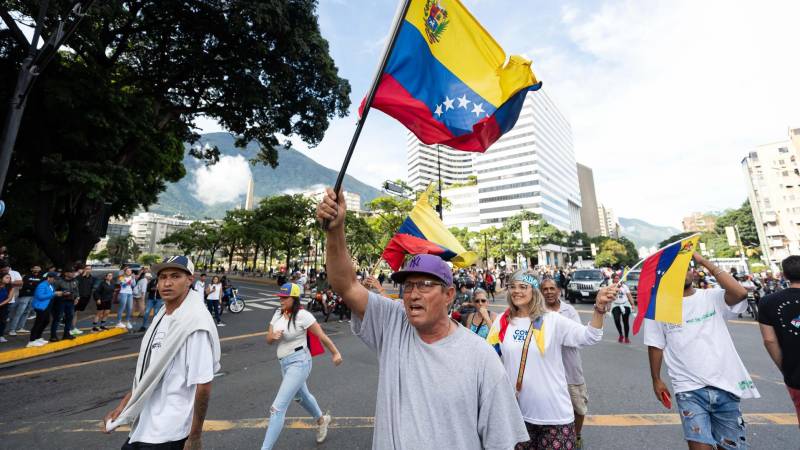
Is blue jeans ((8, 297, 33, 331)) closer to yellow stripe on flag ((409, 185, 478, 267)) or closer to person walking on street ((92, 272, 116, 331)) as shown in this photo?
person walking on street ((92, 272, 116, 331))

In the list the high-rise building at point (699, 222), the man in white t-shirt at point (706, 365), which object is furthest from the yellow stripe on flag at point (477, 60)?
the high-rise building at point (699, 222)

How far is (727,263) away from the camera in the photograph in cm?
4425

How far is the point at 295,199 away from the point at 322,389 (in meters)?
32.7

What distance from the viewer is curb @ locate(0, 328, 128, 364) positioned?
721 centimetres

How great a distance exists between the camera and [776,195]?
67438 millimetres

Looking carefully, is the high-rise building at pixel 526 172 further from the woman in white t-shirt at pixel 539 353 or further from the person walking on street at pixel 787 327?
the woman in white t-shirt at pixel 539 353

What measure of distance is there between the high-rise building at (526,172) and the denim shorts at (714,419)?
288ft

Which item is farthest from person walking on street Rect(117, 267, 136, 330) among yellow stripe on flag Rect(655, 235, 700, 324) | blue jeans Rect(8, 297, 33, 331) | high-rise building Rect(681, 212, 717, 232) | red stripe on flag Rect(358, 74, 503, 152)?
high-rise building Rect(681, 212, 717, 232)

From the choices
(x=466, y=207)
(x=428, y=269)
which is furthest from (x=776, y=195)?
(x=428, y=269)

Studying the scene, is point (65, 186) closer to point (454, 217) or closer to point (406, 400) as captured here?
point (406, 400)

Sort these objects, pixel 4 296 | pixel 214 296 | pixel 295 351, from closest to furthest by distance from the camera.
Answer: pixel 295 351 → pixel 4 296 → pixel 214 296

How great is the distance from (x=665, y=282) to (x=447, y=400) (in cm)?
256

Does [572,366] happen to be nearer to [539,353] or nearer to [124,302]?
[539,353]

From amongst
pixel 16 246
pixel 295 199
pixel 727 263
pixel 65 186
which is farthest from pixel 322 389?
pixel 727 263
